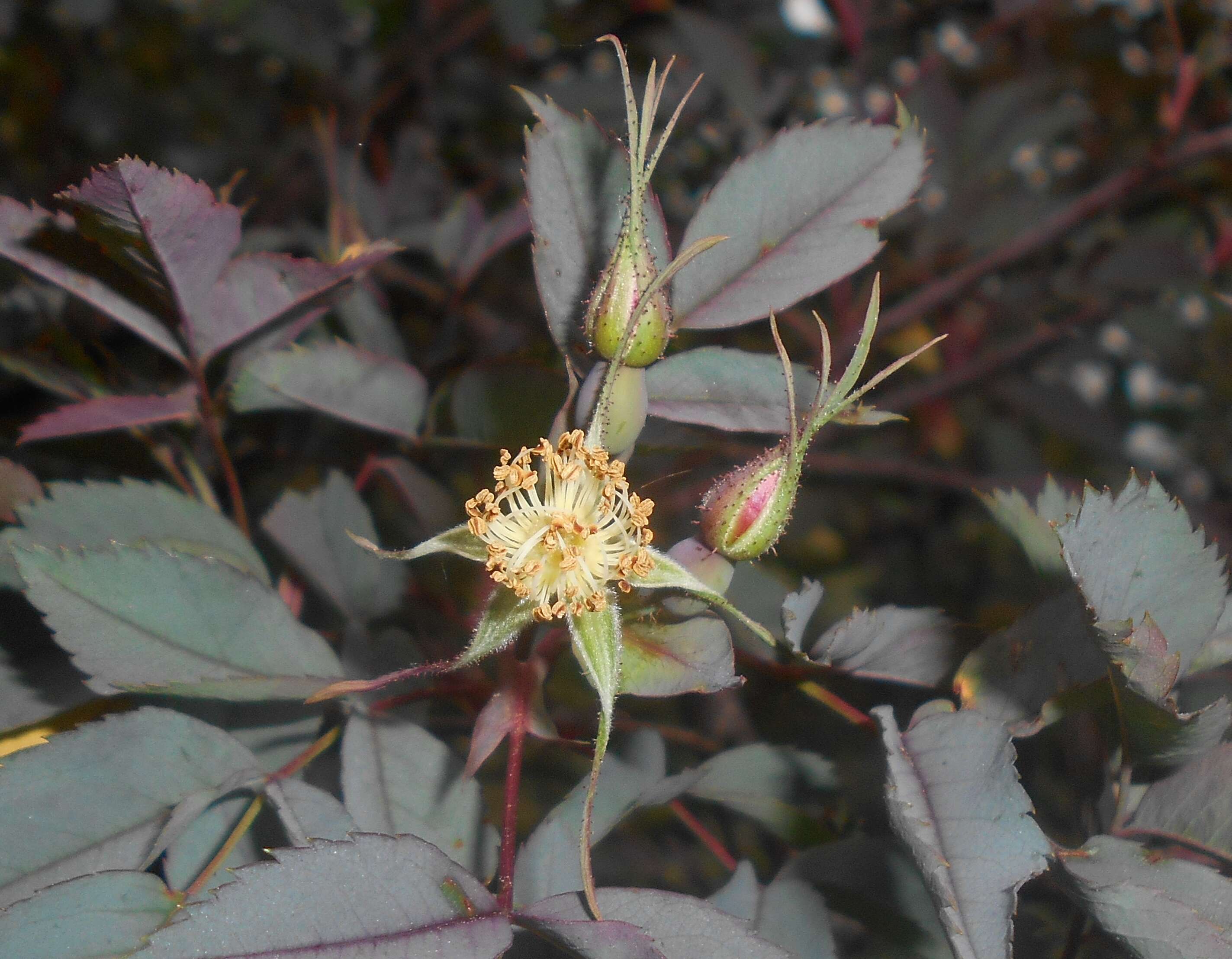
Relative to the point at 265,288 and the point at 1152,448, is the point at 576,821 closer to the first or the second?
the point at 265,288

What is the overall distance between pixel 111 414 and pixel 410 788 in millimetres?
330

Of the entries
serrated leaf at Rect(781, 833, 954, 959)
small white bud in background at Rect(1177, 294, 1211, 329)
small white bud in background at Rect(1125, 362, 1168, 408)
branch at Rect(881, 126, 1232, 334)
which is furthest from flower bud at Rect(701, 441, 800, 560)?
small white bud in background at Rect(1125, 362, 1168, 408)

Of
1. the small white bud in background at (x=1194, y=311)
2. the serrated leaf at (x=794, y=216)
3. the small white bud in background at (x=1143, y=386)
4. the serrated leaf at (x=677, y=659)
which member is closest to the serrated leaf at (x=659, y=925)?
the serrated leaf at (x=677, y=659)

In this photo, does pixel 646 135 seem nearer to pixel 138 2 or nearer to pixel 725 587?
pixel 725 587

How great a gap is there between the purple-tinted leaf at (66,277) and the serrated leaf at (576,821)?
43 centimetres

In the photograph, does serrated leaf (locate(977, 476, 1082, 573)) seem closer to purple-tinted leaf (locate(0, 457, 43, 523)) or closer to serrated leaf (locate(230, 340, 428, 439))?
serrated leaf (locate(230, 340, 428, 439))

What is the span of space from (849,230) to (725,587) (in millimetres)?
257

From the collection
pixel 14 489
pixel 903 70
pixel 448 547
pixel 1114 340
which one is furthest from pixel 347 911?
pixel 1114 340

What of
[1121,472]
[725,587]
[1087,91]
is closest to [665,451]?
[725,587]

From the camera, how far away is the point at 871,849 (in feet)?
1.95

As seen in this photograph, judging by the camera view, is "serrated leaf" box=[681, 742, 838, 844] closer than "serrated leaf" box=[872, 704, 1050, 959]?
No

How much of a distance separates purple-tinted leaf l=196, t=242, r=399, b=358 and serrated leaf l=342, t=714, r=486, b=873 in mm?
288

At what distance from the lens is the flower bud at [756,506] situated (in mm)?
510

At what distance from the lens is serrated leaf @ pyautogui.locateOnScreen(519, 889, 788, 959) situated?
0.47 metres
